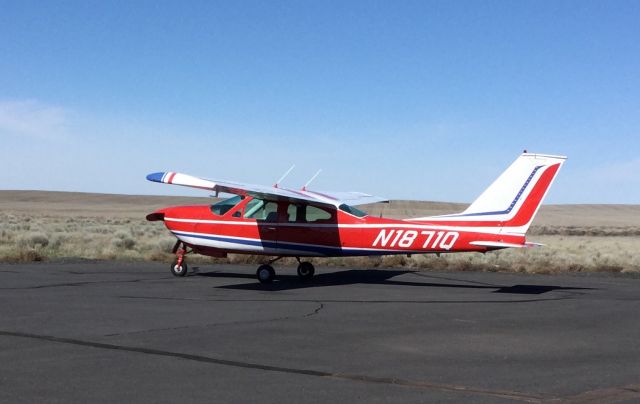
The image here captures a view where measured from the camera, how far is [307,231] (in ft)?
64.0

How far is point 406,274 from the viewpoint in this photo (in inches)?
872

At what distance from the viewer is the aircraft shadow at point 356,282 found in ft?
59.6

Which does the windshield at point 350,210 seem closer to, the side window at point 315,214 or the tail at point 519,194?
the side window at point 315,214

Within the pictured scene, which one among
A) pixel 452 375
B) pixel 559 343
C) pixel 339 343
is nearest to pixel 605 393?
pixel 452 375

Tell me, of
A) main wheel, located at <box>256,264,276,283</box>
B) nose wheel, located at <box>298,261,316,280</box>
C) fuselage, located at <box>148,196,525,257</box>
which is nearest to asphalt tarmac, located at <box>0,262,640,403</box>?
main wheel, located at <box>256,264,276,283</box>

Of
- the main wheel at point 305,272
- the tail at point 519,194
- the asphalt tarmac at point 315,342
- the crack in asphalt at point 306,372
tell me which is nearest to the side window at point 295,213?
the main wheel at point 305,272

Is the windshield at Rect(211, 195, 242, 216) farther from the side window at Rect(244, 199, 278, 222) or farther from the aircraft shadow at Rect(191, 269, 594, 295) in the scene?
the aircraft shadow at Rect(191, 269, 594, 295)

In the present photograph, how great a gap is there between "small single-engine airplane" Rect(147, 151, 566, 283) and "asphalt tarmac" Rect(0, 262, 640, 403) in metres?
1.00

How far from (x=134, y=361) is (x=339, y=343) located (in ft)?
8.86

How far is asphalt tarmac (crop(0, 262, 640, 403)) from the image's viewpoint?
25.5ft

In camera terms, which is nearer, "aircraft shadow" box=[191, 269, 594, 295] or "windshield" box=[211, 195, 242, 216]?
"aircraft shadow" box=[191, 269, 594, 295]

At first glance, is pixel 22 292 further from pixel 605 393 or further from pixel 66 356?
pixel 605 393

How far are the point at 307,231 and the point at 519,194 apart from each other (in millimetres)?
4922

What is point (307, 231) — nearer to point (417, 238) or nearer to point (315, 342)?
point (417, 238)
